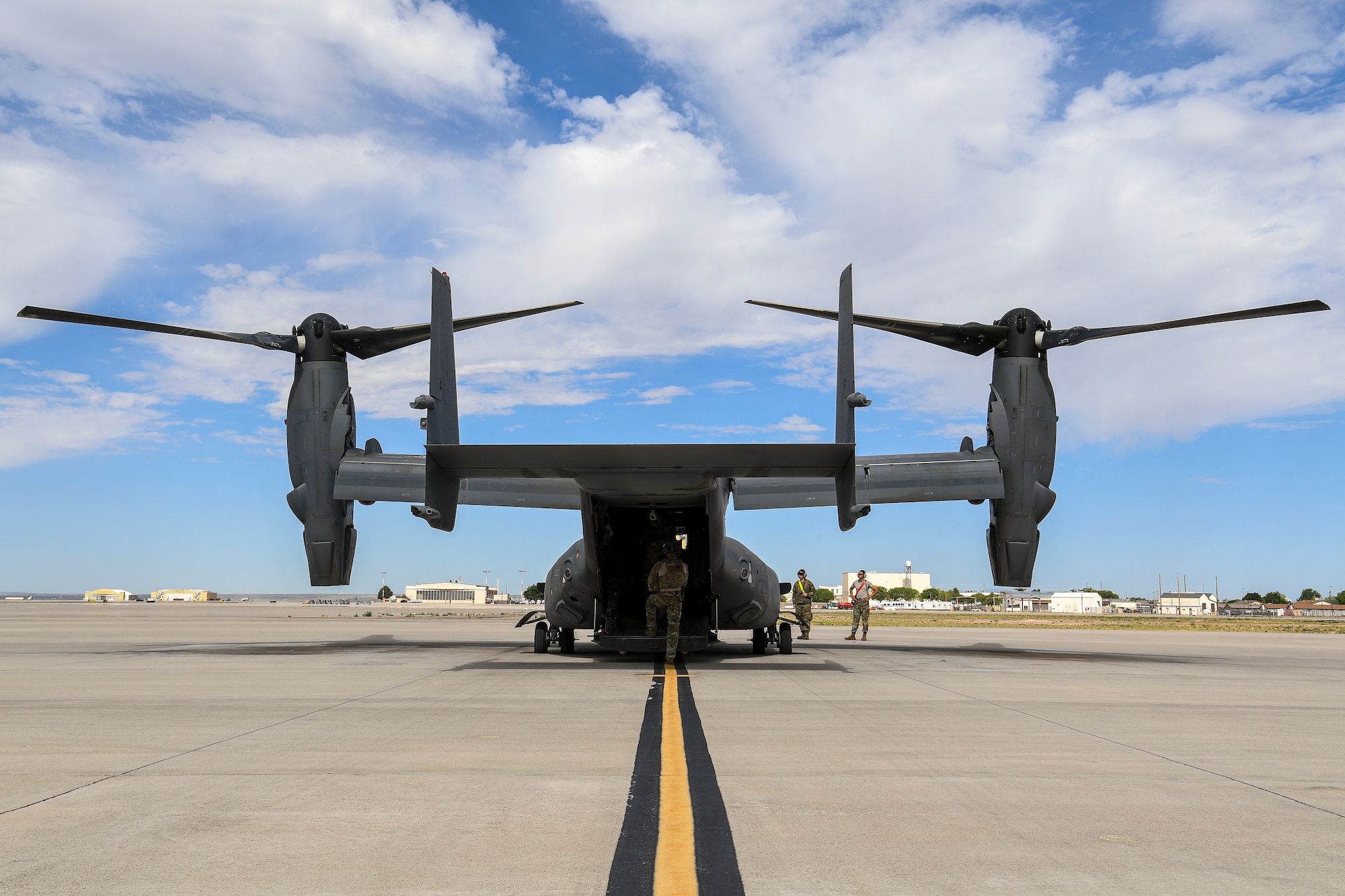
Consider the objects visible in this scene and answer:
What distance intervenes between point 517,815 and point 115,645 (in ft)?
61.2

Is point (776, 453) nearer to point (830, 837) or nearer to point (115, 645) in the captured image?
point (830, 837)

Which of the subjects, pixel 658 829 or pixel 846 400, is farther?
pixel 846 400

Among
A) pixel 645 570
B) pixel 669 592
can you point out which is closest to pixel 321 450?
pixel 645 570

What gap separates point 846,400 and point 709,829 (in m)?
8.14

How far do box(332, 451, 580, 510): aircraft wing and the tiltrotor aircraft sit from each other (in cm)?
3

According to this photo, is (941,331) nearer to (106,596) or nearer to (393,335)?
(393,335)

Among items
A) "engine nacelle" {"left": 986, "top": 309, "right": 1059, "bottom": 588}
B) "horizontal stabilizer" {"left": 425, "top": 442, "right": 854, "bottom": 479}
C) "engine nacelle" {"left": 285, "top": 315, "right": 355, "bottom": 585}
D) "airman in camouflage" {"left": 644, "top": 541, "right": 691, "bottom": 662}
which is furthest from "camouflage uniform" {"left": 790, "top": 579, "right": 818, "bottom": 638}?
"horizontal stabilizer" {"left": 425, "top": 442, "right": 854, "bottom": 479}

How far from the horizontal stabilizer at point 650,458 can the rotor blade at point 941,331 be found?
25.5 ft

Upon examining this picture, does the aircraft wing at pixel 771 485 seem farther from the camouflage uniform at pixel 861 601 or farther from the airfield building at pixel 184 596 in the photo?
the airfield building at pixel 184 596

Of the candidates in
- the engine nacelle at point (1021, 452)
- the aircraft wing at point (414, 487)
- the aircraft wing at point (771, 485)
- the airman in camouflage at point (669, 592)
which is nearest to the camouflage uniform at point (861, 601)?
the engine nacelle at point (1021, 452)

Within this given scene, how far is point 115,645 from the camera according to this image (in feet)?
65.9

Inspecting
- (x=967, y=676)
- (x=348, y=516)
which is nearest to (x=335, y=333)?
(x=348, y=516)

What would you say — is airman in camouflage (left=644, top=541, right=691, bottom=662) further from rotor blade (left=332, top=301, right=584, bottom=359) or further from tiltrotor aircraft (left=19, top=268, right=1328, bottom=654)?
rotor blade (left=332, top=301, right=584, bottom=359)

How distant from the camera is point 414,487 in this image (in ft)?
59.0
